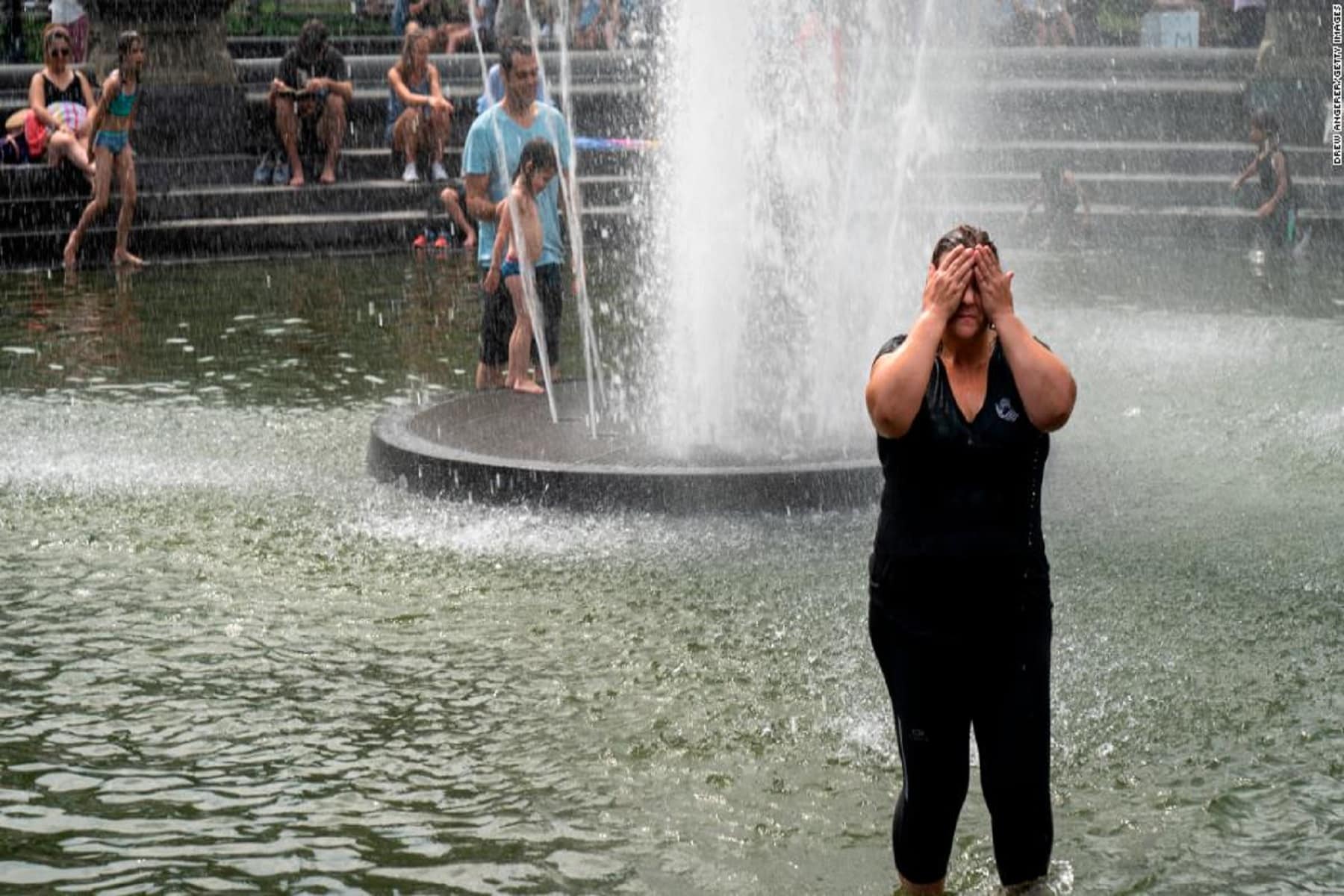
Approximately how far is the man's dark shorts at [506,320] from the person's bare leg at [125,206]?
7878 mm

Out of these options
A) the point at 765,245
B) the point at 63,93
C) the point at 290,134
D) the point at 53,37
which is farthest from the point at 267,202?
the point at 765,245

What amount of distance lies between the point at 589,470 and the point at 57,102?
11861mm

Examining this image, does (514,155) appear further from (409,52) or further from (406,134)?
(409,52)

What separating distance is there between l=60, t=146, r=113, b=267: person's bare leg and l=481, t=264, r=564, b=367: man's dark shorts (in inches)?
307

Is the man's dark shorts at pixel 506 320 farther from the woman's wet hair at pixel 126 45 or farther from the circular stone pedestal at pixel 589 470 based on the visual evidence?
the woman's wet hair at pixel 126 45

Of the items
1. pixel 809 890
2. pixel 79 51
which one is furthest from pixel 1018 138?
pixel 809 890

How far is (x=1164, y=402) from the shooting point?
11.6 metres

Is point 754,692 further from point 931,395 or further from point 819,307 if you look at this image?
point 819,307

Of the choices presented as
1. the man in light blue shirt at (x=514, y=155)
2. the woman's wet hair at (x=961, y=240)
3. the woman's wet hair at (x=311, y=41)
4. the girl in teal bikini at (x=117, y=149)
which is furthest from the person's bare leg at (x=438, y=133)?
the woman's wet hair at (x=961, y=240)

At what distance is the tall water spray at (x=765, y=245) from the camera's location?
10141 mm

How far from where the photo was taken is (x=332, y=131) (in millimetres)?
20297

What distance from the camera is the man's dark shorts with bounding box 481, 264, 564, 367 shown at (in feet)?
35.5

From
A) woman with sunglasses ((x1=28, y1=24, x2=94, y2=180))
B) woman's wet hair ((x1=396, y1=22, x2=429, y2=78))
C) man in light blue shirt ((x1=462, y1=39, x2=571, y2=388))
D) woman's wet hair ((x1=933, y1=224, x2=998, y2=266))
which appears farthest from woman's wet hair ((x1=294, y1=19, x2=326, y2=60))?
woman's wet hair ((x1=933, y1=224, x2=998, y2=266))

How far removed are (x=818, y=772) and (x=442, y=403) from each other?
5.08m
